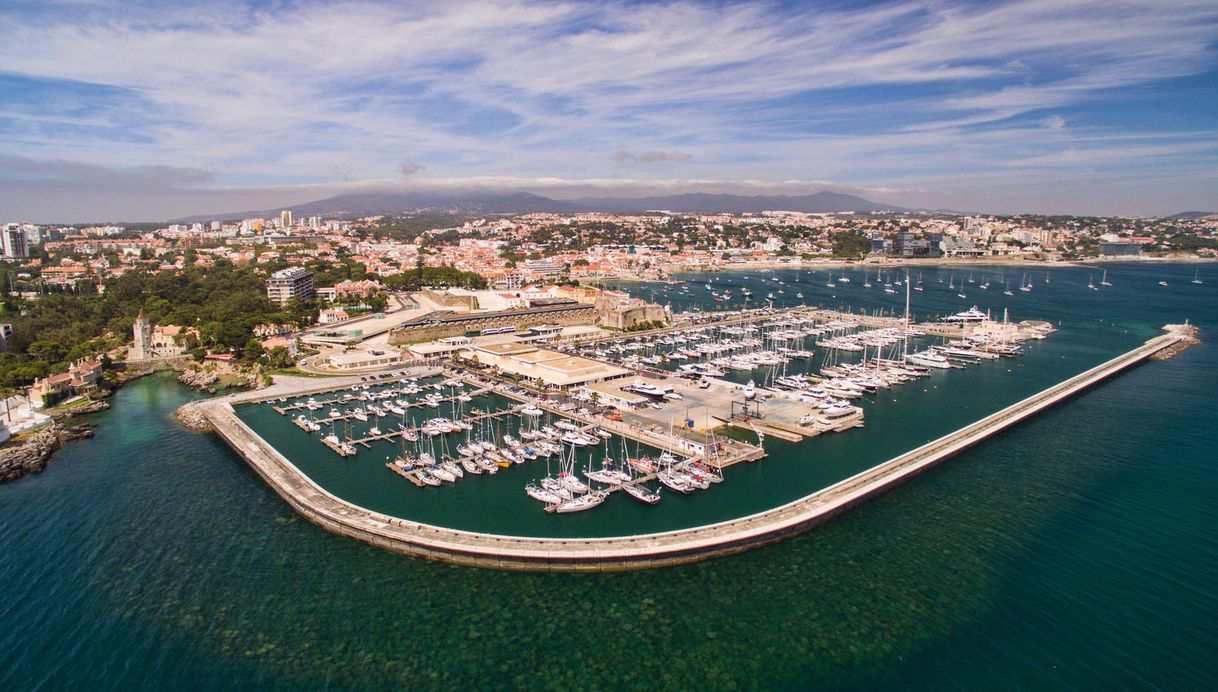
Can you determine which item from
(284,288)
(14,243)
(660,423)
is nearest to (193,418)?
(660,423)

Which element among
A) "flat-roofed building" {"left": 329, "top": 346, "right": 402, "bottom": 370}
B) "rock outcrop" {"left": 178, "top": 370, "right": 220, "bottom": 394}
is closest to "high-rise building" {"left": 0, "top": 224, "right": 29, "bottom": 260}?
"rock outcrop" {"left": 178, "top": 370, "right": 220, "bottom": 394}

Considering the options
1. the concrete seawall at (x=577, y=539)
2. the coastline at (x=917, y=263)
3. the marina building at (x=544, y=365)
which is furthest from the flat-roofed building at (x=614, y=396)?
the coastline at (x=917, y=263)

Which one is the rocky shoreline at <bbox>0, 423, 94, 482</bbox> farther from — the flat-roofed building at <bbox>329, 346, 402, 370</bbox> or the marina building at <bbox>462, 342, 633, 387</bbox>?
the marina building at <bbox>462, 342, 633, 387</bbox>

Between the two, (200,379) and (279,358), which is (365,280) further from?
(200,379)

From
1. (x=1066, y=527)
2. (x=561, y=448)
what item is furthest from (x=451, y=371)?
(x=1066, y=527)

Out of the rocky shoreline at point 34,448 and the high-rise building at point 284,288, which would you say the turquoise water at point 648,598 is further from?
the high-rise building at point 284,288

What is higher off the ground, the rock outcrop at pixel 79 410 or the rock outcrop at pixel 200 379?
the rock outcrop at pixel 200 379
